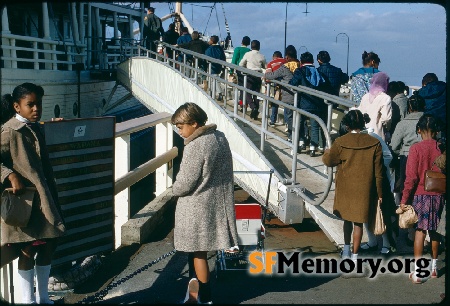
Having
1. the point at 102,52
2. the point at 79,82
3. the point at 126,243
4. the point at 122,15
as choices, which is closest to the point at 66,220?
the point at 126,243

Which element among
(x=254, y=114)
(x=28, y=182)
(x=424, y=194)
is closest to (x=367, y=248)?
(x=424, y=194)

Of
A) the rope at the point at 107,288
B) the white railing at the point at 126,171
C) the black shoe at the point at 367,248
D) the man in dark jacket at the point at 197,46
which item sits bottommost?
the rope at the point at 107,288

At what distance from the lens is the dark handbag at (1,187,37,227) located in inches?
148

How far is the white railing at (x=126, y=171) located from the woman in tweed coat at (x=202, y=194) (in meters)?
1.32

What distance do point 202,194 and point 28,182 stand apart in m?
1.25

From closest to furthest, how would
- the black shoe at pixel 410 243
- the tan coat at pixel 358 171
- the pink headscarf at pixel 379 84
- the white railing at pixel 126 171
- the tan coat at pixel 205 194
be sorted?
1. the tan coat at pixel 205 194
2. the white railing at pixel 126 171
3. the tan coat at pixel 358 171
4. the black shoe at pixel 410 243
5. the pink headscarf at pixel 379 84

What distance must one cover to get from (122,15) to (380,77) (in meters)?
24.8

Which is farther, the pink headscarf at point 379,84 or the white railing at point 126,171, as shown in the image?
the pink headscarf at point 379,84

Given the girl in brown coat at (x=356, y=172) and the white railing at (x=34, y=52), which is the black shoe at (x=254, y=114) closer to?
the girl in brown coat at (x=356, y=172)

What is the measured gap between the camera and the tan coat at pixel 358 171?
4.94 meters

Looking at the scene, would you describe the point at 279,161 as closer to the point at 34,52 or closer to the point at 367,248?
the point at 367,248

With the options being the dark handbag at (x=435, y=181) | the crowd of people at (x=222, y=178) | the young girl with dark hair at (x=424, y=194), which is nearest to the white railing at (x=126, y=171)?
the crowd of people at (x=222, y=178)

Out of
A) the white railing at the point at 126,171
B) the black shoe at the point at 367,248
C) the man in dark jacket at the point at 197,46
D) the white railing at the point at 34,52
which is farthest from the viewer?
→ the white railing at the point at 34,52

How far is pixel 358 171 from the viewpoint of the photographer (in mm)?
4949
